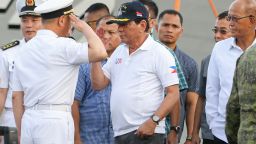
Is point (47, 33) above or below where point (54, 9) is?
below

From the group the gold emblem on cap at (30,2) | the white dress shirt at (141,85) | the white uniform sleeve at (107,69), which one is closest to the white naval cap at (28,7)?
the gold emblem on cap at (30,2)

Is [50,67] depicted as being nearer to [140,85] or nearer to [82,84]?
[140,85]

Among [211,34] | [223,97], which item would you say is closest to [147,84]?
[223,97]

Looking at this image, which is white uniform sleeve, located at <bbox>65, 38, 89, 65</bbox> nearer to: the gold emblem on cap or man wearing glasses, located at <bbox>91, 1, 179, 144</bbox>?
man wearing glasses, located at <bbox>91, 1, 179, 144</bbox>

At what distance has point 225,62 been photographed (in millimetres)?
7055

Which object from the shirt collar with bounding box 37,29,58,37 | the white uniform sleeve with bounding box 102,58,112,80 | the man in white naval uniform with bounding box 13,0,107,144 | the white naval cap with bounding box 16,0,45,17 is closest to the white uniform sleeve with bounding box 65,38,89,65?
the man in white naval uniform with bounding box 13,0,107,144

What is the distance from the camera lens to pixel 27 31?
7.70 metres

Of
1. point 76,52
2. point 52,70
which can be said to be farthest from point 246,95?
point 52,70

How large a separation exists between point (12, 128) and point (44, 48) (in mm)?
1438

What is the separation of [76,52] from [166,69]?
898 millimetres

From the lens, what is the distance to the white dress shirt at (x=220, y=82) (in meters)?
7.01

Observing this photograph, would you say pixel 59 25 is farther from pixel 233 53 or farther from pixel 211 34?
pixel 211 34

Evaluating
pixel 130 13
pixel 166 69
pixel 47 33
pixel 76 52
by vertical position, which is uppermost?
pixel 130 13

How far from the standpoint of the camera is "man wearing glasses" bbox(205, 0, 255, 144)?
272 inches
